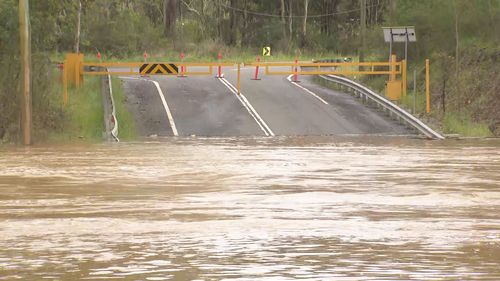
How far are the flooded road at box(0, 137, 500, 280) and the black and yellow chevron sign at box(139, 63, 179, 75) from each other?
644 inches

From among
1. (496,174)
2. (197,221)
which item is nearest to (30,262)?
(197,221)

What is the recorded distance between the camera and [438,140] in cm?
3647

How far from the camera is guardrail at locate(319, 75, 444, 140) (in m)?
38.2

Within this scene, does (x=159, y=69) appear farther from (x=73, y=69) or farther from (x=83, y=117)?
(x=83, y=117)

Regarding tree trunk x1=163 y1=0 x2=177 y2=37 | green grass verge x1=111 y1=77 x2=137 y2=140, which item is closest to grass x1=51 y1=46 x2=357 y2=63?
tree trunk x1=163 y1=0 x2=177 y2=37

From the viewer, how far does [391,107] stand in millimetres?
42000

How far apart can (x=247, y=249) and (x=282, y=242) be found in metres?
0.67

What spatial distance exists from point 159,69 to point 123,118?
4.77m

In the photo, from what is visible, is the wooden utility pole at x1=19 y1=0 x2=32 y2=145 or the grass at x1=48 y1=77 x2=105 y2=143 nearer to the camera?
the wooden utility pole at x1=19 y1=0 x2=32 y2=145

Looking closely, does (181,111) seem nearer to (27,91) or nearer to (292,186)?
(27,91)

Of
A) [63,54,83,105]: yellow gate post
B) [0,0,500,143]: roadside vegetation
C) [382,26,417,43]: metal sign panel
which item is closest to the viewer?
[0,0,500,143]: roadside vegetation

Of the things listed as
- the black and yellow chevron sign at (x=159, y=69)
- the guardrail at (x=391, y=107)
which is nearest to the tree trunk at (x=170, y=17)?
the guardrail at (x=391, y=107)

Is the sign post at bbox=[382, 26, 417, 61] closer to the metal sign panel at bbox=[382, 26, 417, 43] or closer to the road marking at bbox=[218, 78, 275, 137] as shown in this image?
the metal sign panel at bbox=[382, 26, 417, 43]

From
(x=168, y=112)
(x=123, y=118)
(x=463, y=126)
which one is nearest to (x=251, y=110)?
(x=168, y=112)
